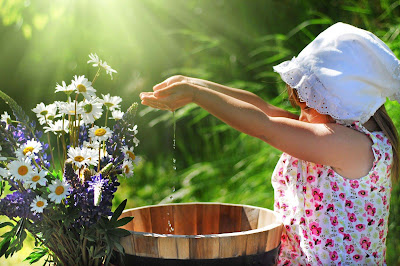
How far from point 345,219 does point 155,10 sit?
9.34 feet

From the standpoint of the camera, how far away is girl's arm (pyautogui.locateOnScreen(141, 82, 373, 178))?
4.38ft

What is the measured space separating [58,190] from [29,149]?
0.43 ft

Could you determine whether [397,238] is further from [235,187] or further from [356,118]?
[356,118]

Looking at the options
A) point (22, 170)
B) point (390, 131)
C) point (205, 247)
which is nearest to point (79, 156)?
point (22, 170)

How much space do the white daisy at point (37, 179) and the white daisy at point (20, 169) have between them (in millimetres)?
12

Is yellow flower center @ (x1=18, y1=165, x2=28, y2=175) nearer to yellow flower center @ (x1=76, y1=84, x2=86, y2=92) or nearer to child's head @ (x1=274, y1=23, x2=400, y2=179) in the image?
yellow flower center @ (x1=76, y1=84, x2=86, y2=92)

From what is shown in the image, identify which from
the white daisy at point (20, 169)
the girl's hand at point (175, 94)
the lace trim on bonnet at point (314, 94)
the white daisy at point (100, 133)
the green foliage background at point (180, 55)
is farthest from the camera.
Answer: the green foliage background at point (180, 55)

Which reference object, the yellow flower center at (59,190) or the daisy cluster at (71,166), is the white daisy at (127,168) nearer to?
the daisy cluster at (71,166)

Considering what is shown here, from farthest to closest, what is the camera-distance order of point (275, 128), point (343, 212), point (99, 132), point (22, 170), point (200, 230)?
1. point (200, 230)
2. point (343, 212)
3. point (275, 128)
4. point (99, 132)
5. point (22, 170)

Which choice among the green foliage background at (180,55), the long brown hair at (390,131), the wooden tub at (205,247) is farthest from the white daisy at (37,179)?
the green foliage background at (180,55)

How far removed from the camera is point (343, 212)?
1.47 meters

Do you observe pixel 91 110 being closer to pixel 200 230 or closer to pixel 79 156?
pixel 79 156

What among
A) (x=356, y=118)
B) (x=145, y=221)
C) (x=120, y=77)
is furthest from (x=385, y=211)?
(x=120, y=77)

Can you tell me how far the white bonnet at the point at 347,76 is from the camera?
143 cm
